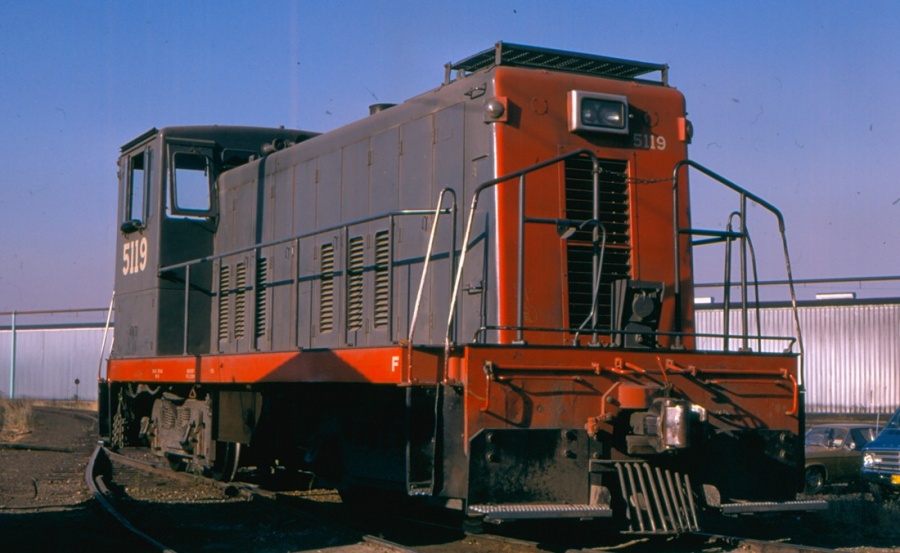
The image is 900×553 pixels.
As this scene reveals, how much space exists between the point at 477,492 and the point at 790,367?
262cm

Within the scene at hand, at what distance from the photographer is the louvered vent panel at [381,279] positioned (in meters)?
7.73

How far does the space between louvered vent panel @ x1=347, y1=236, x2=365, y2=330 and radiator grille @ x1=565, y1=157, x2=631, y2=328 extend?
1927mm

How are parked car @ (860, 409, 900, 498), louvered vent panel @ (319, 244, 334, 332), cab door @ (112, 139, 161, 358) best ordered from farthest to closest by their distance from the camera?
parked car @ (860, 409, 900, 498) < cab door @ (112, 139, 161, 358) < louvered vent panel @ (319, 244, 334, 332)

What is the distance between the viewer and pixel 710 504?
6.39 meters

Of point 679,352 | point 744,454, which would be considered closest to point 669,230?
point 679,352

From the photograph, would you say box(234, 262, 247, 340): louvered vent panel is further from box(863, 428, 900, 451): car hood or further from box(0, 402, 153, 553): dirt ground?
box(863, 428, 900, 451): car hood

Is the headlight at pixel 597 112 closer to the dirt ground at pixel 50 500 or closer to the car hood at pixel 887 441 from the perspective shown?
the dirt ground at pixel 50 500

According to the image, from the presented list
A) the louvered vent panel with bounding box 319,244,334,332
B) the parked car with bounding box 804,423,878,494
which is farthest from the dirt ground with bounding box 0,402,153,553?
the parked car with bounding box 804,423,878,494

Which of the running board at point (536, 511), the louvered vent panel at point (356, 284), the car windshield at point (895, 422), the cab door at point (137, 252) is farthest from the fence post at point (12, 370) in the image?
the running board at point (536, 511)

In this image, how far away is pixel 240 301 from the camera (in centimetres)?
986

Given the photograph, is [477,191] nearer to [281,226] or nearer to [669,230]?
[669,230]

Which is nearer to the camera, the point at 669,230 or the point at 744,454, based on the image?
the point at 744,454

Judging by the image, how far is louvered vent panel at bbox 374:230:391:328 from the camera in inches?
304

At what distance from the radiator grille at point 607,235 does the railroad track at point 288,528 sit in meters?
1.68
